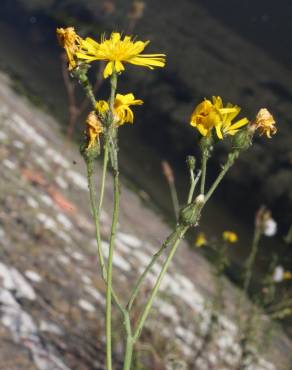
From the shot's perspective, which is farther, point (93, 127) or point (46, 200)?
point (46, 200)

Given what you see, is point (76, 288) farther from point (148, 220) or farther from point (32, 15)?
point (32, 15)

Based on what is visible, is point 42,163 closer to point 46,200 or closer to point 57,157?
point 57,157

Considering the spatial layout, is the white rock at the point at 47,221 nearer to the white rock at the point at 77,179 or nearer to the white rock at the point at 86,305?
the white rock at the point at 86,305

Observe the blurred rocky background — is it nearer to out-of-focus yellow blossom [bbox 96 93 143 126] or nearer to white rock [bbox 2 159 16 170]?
white rock [bbox 2 159 16 170]

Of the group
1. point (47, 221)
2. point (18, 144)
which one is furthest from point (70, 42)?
point (18, 144)

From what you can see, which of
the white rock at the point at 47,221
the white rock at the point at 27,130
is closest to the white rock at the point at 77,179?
the white rock at the point at 27,130

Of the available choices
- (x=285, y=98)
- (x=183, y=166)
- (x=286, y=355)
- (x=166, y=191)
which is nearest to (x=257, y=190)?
(x=183, y=166)

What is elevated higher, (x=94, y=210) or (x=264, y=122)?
(x=264, y=122)
